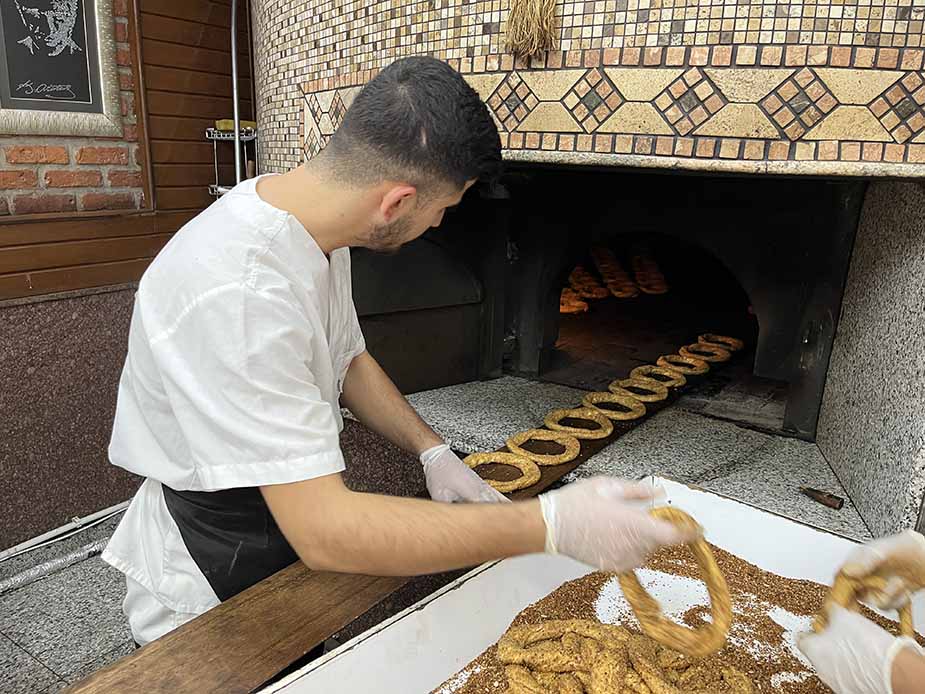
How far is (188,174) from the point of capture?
3.48 metres

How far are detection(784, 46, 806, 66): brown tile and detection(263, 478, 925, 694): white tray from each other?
1160 mm

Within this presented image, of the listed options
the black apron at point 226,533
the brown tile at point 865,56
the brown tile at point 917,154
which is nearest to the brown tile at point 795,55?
the brown tile at point 865,56

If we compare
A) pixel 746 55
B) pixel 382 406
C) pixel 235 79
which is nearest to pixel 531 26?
pixel 746 55

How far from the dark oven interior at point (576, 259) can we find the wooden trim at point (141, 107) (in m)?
1.31

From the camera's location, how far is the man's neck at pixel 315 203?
1.27 m

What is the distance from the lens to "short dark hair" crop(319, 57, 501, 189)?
118 cm

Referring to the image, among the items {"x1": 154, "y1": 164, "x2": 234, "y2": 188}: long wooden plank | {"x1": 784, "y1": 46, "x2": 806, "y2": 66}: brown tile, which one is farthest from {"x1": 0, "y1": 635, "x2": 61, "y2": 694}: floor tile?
{"x1": 784, "y1": 46, "x2": 806, "y2": 66}: brown tile

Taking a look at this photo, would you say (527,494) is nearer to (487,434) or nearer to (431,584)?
(431,584)

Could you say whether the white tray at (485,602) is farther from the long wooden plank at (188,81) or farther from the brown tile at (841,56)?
the long wooden plank at (188,81)

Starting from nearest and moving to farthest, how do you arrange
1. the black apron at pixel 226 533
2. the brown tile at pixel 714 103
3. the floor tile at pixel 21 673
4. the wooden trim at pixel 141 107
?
the black apron at pixel 226 533 < the brown tile at pixel 714 103 < the floor tile at pixel 21 673 < the wooden trim at pixel 141 107

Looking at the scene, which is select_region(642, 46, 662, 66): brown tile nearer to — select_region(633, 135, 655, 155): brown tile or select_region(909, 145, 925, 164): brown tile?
select_region(633, 135, 655, 155): brown tile

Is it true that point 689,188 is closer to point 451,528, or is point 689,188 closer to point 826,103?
point 826,103

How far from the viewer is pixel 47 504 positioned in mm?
2992

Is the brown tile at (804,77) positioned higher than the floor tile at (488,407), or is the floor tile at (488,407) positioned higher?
the brown tile at (804,77)
